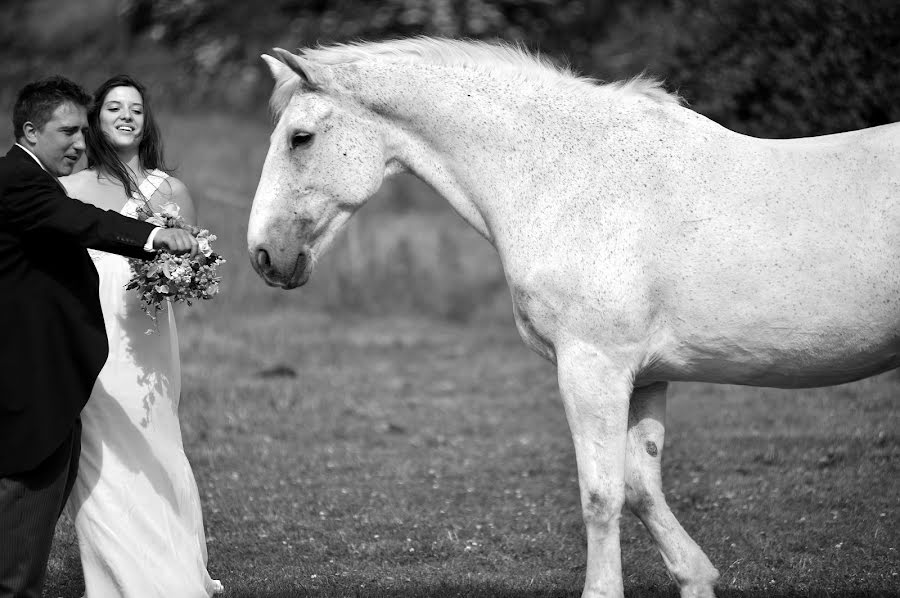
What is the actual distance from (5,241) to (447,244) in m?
11.3

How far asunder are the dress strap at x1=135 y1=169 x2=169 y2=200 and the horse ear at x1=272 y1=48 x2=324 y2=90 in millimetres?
887

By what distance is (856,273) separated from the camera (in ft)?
12.4

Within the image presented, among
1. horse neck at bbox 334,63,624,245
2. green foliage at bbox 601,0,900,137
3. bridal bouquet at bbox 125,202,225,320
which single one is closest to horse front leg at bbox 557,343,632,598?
horse neck at bbox 334,63,624,245

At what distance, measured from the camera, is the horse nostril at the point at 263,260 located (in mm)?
4211

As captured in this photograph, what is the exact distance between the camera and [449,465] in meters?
7.66

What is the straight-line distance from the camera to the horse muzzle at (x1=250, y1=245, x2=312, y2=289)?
4219 mm

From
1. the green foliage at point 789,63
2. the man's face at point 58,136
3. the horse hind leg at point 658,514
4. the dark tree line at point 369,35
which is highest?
the dark tree line at point 369,35

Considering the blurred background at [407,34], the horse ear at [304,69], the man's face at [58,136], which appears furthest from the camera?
the blurred background at [407,34]

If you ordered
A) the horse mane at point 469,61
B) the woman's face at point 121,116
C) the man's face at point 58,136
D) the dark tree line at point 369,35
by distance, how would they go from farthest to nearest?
the dark tree line at point 369,35
the woman's face at point 121,116
the horse mane at point 469,61
the man's face at point 58,136

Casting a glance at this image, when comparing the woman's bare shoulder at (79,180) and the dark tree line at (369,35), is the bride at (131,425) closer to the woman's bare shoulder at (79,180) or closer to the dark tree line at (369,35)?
the woman's bare shoulder at (79,180)

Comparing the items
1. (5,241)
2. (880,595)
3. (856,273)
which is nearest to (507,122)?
(856,273)

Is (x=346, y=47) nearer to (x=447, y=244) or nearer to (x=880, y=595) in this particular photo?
(x=880, y=595)

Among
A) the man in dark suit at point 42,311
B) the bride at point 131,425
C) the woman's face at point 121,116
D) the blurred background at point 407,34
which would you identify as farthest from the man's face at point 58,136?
the blurred background at point 407,34

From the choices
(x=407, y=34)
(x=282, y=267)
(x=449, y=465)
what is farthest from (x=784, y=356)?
(x=407, y=34)
